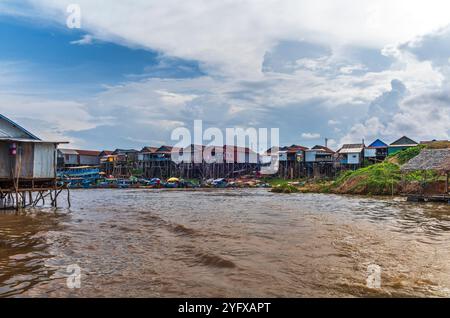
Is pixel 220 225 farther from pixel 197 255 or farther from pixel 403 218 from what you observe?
pixel 403 218

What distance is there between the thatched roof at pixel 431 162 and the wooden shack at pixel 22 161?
89.2 ft

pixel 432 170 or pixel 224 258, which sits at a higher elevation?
pixel 432 170

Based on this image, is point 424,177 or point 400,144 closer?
point 424,177

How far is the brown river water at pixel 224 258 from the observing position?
6.88 metres

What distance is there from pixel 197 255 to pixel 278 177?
56.0 metres

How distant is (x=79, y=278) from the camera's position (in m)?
7.45

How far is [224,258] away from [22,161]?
16.4 metres

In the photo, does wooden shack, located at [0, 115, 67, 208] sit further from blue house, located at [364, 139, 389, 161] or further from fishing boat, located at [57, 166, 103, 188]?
blue house, located at [364, 139, 389, 161]

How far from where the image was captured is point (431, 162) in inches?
1085

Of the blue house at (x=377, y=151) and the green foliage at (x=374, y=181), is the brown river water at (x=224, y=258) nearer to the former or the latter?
the green foliage at (x=374, y=181)

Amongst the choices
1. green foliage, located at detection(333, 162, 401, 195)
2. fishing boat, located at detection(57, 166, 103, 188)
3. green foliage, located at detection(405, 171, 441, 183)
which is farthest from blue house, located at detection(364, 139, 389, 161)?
fishing boat, located at detection(57, 166, 103, 188)

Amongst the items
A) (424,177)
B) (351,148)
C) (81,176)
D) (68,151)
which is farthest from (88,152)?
(424,177)

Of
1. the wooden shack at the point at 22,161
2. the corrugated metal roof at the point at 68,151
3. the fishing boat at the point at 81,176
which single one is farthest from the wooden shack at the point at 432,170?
the corrugated metal roof at the point at 68,151

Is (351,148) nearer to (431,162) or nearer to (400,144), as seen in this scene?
(400,144)
